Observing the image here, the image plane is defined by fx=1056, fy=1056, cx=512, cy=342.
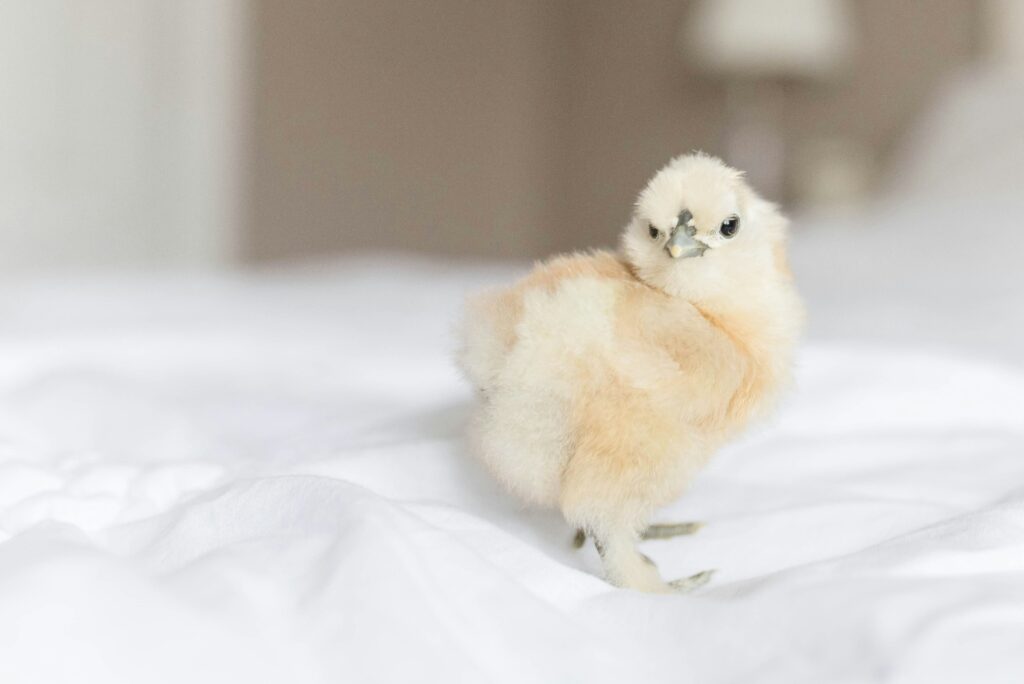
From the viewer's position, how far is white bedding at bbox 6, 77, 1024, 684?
45 cm

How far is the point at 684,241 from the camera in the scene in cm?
55

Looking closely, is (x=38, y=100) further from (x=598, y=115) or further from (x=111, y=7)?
(x=598, y=115)

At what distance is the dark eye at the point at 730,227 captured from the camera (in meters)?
0.57

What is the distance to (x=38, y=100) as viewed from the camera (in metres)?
2.75

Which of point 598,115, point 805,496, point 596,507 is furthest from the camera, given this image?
point 598,115

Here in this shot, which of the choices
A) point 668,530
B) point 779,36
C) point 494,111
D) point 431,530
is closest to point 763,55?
point 779,36

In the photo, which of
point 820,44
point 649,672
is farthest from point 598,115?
point 649,672

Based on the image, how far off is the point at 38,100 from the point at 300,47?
85 centimetres

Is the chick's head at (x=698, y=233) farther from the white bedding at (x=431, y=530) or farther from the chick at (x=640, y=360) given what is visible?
the white bedding at (x=431, y=530)

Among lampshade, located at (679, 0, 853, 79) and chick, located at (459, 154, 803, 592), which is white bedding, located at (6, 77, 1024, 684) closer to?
chick, located at (459, 154, 803, 592)

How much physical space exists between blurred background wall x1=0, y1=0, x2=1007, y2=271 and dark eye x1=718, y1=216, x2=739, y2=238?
250 centimetres

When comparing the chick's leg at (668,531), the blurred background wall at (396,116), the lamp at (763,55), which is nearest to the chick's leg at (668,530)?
the chick's leg at (668,531)

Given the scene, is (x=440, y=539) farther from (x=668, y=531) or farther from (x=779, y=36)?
(x=779, y=36)

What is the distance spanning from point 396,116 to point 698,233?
124 inches
